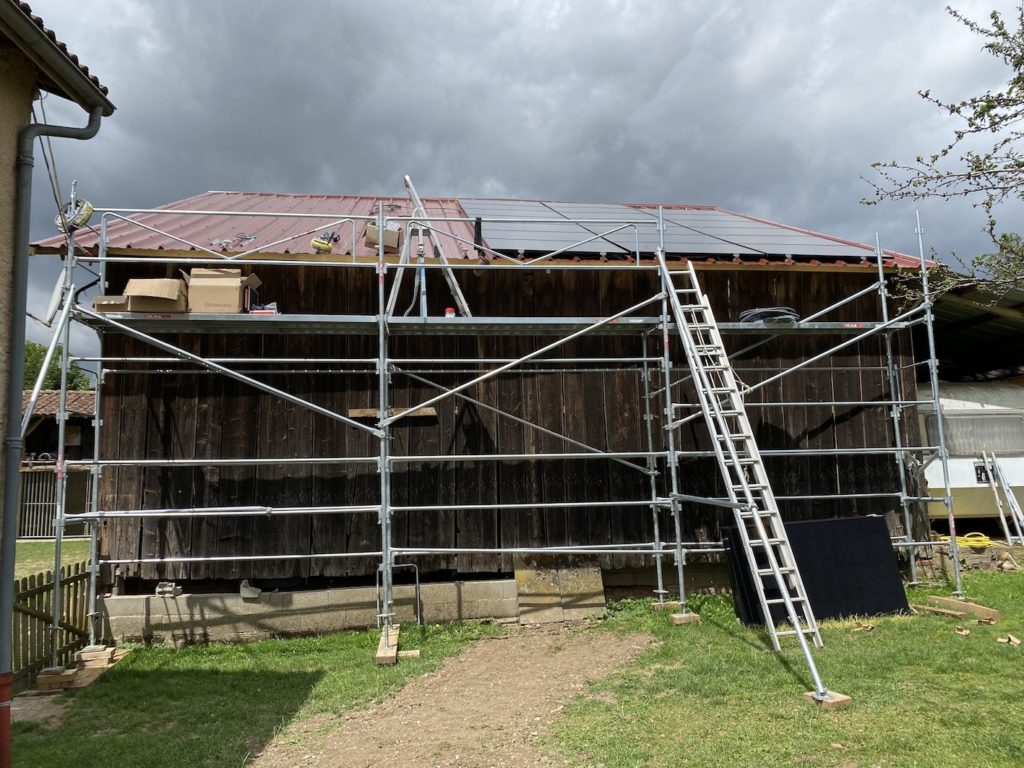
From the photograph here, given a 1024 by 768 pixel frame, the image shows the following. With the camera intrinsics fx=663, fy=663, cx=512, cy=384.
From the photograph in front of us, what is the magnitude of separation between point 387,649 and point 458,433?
106 inches

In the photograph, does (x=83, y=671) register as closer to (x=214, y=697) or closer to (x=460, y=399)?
(x=214, y=697)

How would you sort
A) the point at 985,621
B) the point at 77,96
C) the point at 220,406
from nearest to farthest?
the point at 77,96
the point at 985,621
the point at 220,406

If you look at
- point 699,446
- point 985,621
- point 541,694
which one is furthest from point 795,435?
point 541,694

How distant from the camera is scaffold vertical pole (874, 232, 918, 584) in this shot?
838 centimetres

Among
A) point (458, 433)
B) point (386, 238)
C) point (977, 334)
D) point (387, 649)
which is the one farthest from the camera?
point (977, 334)

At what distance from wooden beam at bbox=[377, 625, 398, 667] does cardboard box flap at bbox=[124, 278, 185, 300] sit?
417 cm

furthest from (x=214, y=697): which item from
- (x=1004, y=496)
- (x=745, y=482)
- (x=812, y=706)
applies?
(x=1004, y=496)

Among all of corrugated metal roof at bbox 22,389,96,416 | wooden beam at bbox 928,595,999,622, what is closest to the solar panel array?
wooden beam at bbox 928,595,999,622

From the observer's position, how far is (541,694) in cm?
555

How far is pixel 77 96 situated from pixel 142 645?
5.74 m

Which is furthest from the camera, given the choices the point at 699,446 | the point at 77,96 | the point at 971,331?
the point at 971,331

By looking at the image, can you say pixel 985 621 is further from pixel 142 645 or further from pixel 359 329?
pixel 142 645

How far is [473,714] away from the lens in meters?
5.18

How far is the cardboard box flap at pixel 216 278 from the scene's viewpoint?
23.4 feet
